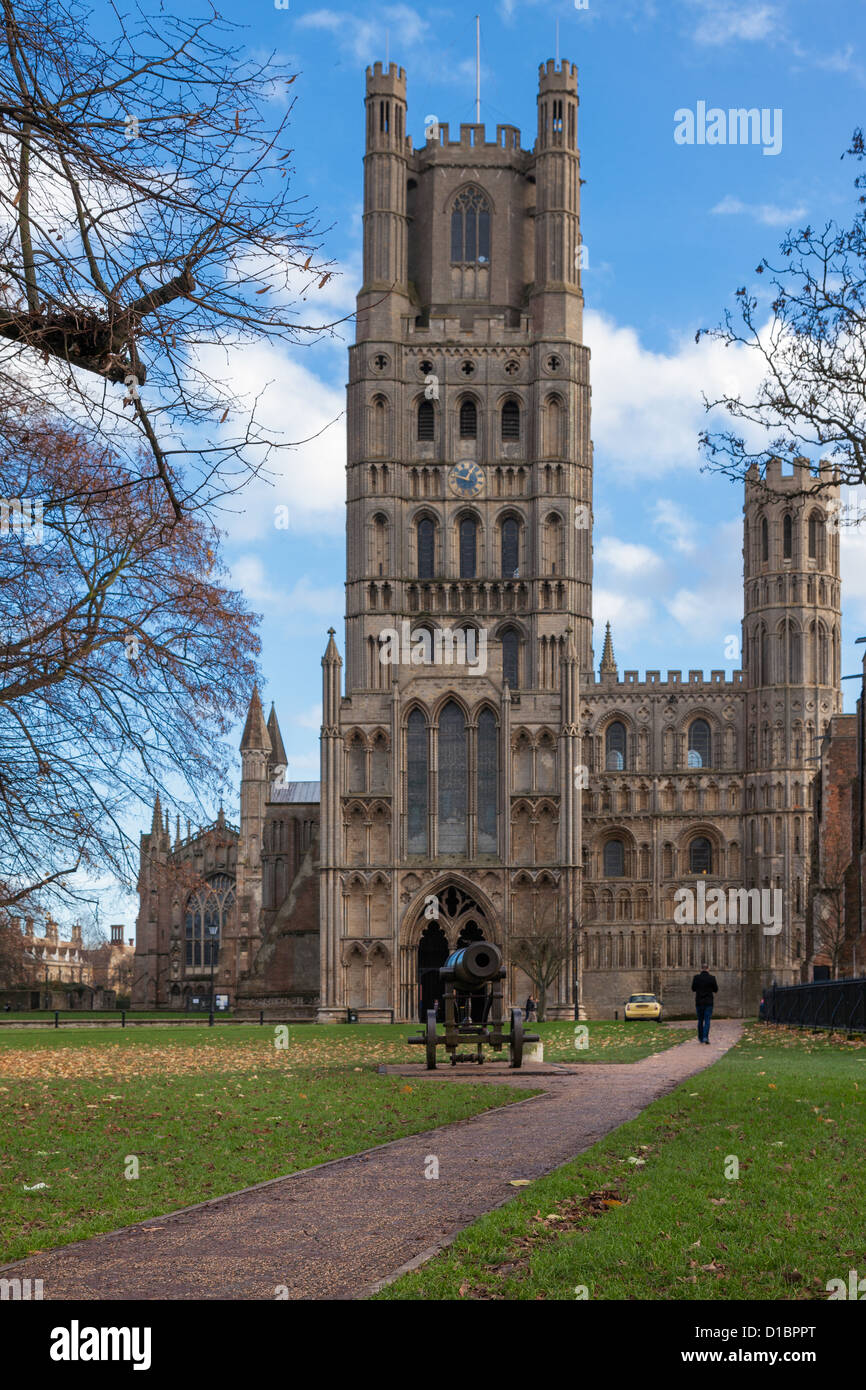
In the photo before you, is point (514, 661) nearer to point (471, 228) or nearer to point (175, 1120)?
point (471, 228)

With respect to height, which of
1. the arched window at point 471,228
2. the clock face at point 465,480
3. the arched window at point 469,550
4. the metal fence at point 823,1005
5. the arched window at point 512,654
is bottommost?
the metal fence at point 823,1005

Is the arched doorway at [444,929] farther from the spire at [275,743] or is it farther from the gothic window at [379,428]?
the spire at [275,743]

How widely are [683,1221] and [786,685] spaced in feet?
228

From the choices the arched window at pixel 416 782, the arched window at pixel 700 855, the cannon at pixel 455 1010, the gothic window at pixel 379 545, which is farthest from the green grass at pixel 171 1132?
the arched window at pixel 700 855

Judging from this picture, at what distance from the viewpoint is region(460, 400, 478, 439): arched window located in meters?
78.9

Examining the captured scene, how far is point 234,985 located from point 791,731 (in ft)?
110

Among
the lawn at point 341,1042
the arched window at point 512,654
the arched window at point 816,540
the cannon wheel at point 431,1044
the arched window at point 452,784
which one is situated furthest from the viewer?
the arched window at point 816,540

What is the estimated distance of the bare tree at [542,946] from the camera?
198 feet

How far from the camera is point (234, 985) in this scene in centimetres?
8819

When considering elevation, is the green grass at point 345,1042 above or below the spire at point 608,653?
below

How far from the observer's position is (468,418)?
7919 centimetres

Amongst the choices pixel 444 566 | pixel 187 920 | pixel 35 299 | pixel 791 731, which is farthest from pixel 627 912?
pixel 35 299

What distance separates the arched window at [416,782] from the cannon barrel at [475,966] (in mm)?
Answer: 44951

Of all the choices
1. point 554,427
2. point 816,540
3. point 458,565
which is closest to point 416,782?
point 458,565
